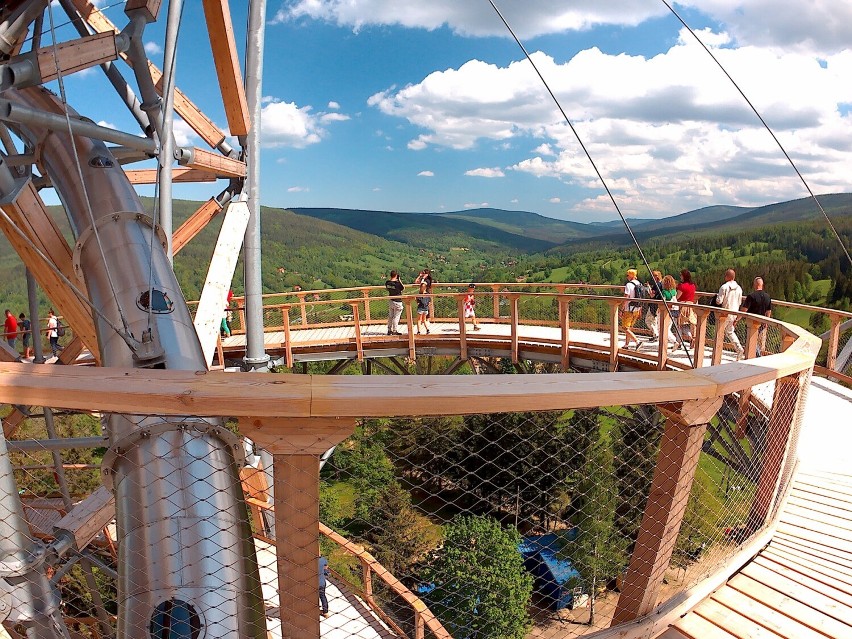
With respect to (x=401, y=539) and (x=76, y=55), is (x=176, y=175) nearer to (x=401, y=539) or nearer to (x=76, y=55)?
(x=76, y=55)

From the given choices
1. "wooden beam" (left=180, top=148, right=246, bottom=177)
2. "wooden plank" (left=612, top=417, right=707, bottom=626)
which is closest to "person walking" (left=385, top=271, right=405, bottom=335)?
"wooden beam" (left=180, top=148, right=246, bottom=177)

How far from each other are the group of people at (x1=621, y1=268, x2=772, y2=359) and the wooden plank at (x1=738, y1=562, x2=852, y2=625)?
191 inches

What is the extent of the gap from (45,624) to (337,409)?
2.46 m

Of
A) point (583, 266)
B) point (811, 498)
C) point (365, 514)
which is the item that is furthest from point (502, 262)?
point (811, 498)

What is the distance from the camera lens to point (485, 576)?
16797 millimetres

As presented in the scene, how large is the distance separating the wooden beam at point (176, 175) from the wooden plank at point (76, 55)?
98.1 inches

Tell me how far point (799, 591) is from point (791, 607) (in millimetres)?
146

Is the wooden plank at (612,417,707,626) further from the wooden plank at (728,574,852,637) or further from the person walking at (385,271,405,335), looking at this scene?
the person walking at (385,271,405,335)

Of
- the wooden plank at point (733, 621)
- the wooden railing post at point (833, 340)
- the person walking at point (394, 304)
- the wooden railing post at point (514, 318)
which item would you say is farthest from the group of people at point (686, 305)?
the wooden plank at point (733, 621)

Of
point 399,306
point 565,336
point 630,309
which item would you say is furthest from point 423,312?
point 630,309

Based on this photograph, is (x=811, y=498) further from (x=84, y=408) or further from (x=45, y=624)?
(x=45, y=624)

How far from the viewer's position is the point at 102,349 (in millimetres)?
3100

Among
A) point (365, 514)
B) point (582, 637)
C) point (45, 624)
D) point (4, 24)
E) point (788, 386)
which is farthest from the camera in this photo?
point (365, 514)

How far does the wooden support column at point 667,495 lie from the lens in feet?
6.21
